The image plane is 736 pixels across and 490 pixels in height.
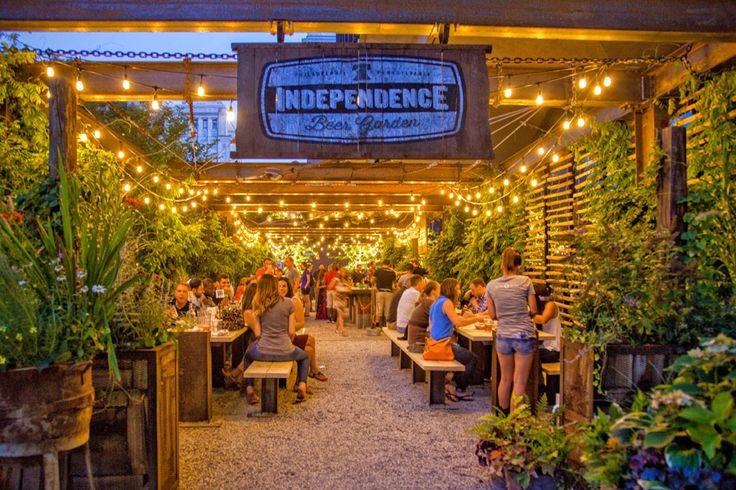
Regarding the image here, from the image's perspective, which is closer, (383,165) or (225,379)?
(225,379)

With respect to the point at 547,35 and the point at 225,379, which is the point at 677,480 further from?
the point at 225,379

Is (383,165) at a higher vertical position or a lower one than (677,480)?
higher

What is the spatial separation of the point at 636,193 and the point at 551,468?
4334 mm

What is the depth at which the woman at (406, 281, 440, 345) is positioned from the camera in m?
7.86

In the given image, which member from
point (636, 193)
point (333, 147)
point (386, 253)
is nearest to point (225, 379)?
point (333, 147)

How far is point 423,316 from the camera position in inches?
313

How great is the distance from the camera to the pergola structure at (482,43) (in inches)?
184

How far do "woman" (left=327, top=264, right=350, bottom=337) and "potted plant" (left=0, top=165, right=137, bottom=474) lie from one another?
406 inches

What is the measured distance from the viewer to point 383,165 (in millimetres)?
13086

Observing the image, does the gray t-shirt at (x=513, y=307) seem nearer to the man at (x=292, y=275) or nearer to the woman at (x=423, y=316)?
the woman at (x=423, y=316)

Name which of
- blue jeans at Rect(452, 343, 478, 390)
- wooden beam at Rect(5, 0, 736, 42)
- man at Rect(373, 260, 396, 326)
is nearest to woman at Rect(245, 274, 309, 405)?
blue jeans at Rect(452, 343, 478, 390)

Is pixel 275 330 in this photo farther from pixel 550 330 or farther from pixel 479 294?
pixel 479 294

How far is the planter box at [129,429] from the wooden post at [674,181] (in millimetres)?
3341

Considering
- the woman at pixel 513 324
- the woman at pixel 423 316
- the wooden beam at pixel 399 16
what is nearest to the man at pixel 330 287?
the woman at pixel 423 316
